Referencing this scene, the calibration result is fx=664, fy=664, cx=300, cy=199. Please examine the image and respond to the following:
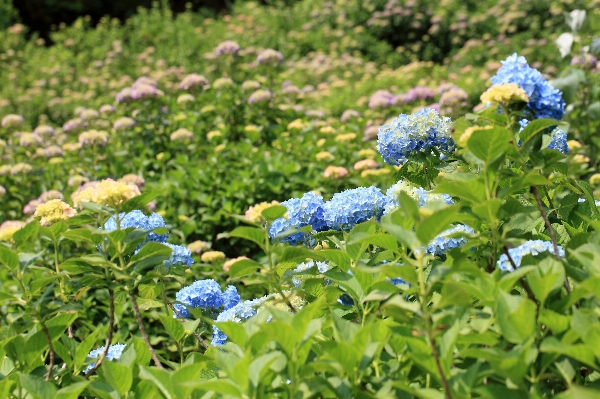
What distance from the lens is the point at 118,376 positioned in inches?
40.9

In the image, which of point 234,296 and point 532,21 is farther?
point 532,21

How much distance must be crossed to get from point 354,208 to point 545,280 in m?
0.67

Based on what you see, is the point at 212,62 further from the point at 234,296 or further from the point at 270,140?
the point at 234,296

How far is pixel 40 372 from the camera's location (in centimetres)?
118

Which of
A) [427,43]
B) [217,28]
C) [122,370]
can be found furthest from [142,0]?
[122,370]

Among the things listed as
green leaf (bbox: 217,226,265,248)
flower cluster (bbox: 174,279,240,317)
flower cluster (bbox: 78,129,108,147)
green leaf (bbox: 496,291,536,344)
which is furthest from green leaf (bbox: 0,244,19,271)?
flower cluster (bbox: 78,129,108,147)

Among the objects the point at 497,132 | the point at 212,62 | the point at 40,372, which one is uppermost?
the point at 497,132

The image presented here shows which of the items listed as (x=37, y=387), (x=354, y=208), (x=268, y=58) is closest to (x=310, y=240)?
(x=354, y=208)

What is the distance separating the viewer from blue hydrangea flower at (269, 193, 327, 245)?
1.63 meters

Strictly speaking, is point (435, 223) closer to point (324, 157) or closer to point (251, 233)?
point (251, 233)

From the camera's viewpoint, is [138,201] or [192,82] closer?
[138,201]

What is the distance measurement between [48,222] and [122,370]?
601mm

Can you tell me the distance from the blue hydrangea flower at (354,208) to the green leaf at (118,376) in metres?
0.66

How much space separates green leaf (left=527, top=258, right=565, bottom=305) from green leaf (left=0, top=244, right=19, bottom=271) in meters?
0.87
